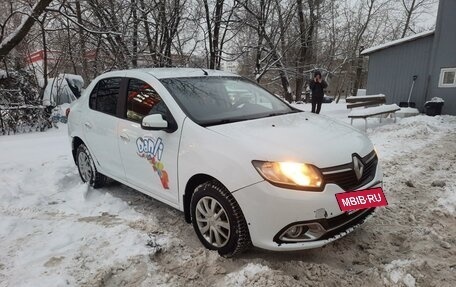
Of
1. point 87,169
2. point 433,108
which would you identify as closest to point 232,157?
point 87,169

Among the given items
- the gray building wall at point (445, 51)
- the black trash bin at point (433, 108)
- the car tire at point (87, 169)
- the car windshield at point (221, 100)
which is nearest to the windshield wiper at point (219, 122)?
the car windshield at point (221, 100)

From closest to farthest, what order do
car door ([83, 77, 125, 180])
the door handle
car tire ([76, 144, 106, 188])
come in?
the door handle, car door ([83, 77, 125, 180]), car tire ([76, 144, 106, 188])

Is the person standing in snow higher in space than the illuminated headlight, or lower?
higher

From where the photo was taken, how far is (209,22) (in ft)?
50.9

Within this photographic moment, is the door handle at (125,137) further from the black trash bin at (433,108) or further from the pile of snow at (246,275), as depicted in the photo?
the black trash bin at (433,108)

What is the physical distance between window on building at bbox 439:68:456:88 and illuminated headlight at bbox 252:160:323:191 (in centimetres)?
1307

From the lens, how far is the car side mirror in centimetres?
333

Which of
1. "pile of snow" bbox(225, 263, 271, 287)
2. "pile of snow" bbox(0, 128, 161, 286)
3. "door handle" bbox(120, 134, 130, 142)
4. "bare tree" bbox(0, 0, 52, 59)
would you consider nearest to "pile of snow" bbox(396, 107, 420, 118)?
"pile of snow" bbox(0, 128, 161, 286)

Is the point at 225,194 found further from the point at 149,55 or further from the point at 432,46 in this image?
the point at 432,46

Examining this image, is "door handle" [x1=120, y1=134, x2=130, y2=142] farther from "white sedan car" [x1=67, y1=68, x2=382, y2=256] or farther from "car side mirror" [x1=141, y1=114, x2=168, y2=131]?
"car side mirror" [x1=141, y1=114, x2=168, y2=131]

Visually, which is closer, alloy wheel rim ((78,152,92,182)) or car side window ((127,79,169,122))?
car side window ((127,79,169,122))

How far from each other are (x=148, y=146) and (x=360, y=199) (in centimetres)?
211

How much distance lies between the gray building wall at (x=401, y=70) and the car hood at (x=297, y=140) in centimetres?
1276

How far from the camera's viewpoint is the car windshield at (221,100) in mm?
3484
